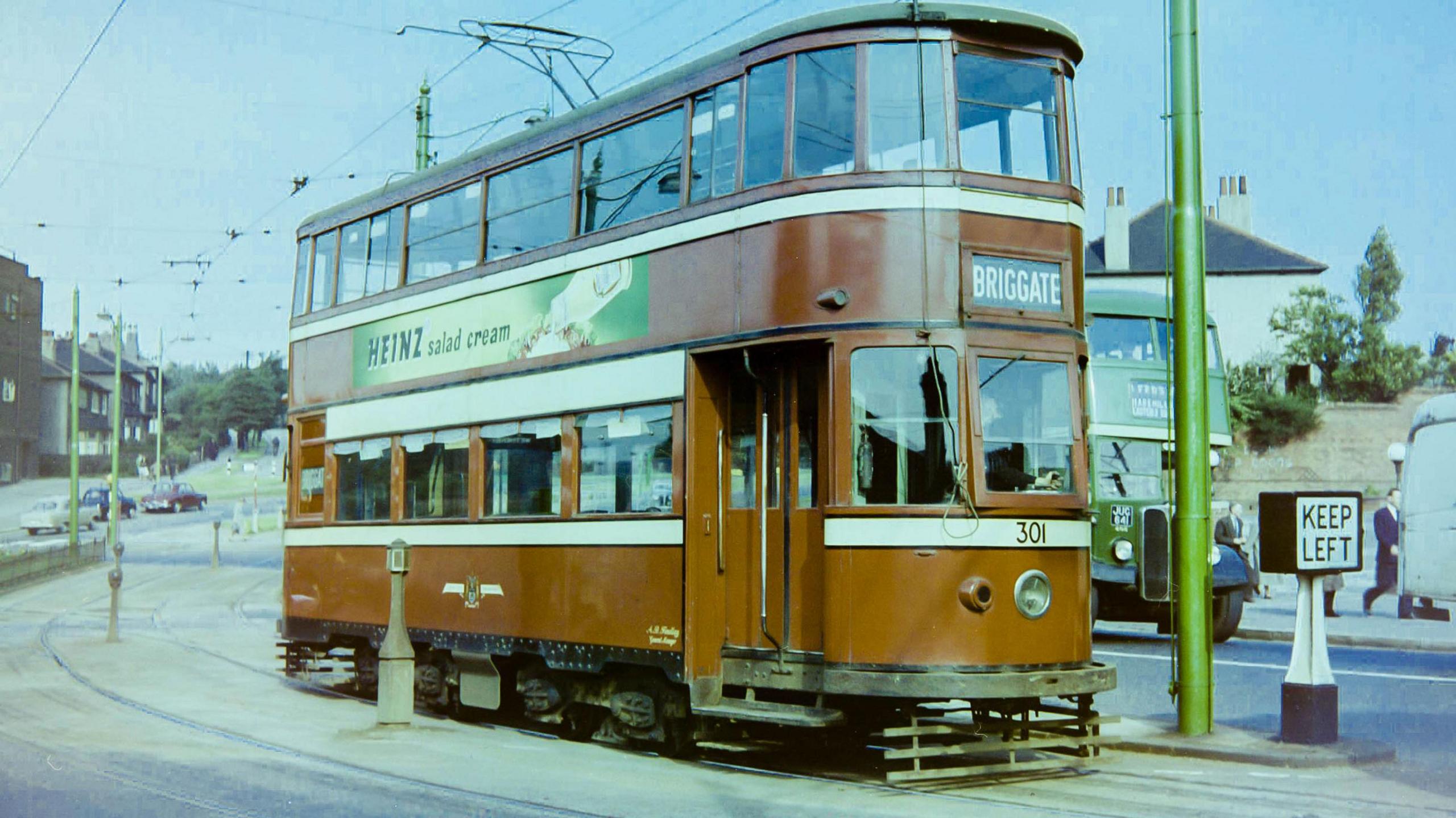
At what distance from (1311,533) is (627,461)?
198 inches

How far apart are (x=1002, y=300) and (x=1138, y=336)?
35.4 ft

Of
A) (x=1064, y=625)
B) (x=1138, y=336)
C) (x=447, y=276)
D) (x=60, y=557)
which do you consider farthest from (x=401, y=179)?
(x=60, y=557)

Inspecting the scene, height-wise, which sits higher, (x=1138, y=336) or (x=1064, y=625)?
(x=1138, y=336)

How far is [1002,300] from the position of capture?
977 centimetres

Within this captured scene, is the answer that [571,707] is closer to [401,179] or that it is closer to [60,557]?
[401,179]

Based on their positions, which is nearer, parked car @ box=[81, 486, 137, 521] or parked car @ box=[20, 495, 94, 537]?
parked car @ box=[20, 495, 94, 537]

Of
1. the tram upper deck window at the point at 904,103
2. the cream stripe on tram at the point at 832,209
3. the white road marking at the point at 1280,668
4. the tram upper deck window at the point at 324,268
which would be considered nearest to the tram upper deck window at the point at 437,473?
the cream stripe on tram at the point at 832,209

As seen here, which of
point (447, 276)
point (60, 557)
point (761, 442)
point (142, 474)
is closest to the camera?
point (761, 442)

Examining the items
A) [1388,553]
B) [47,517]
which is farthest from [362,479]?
[47,517]

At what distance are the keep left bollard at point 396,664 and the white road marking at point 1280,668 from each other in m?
8.08

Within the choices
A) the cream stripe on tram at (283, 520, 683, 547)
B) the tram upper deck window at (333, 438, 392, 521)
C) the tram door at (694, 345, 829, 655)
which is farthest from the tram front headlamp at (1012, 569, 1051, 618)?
the tram upper deck window at (333, 438, 392, 521)

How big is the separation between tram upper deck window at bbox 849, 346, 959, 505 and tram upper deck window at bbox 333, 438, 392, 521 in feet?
21.5

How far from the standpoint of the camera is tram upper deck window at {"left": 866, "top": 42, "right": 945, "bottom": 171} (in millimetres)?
9859

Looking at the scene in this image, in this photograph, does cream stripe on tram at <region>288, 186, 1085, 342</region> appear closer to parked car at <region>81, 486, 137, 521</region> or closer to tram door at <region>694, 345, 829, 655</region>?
tram door at <region>694, 345, 829, 655</region>
